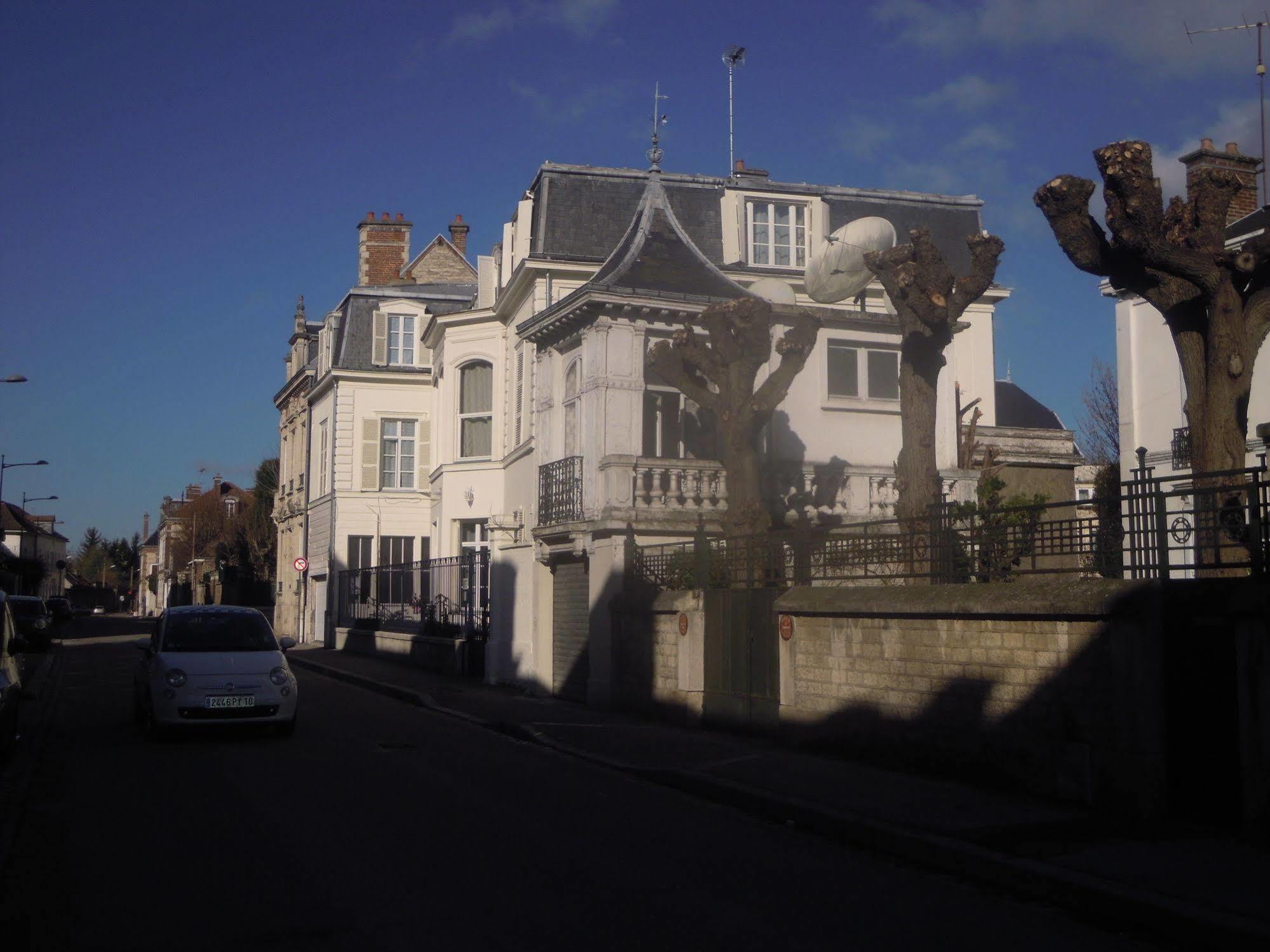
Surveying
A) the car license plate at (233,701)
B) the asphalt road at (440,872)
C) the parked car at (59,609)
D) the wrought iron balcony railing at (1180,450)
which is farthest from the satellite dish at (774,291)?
the parked car at (59,609)

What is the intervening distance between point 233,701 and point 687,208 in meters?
16.3

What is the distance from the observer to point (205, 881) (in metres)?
7.50

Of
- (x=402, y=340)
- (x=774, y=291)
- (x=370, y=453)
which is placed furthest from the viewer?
(x=402, y=340)

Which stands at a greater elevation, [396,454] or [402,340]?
[402,340]

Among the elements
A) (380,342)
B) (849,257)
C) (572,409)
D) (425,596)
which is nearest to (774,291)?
(849,257)

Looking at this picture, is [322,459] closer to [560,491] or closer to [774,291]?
[774,291]

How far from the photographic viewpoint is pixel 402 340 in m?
42.3

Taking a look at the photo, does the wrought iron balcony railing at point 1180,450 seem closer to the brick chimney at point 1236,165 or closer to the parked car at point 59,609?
the brick chimney at point 1236,165

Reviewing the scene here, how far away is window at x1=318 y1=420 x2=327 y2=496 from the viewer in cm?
4359

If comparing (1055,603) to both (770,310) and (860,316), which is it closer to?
(770,310)

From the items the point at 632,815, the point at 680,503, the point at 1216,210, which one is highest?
the point at 1216,210

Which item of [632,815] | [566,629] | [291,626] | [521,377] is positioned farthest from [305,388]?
[632,815]

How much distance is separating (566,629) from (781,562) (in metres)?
7.12

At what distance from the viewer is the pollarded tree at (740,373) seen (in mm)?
17125
